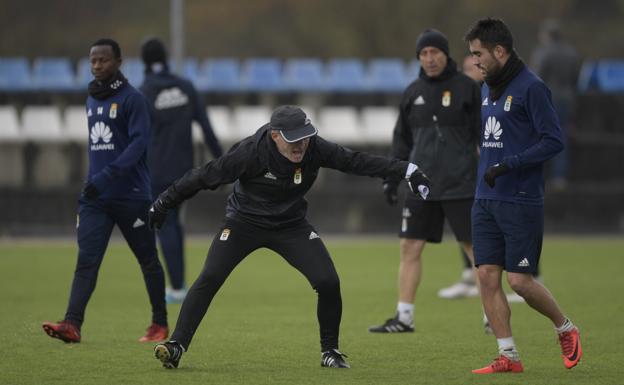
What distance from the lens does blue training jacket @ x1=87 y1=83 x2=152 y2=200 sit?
9.93 meters

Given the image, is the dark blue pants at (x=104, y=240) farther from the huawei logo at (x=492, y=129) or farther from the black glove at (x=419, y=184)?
the huawei logo at (x=492, y=129)

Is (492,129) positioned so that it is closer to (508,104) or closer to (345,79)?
(508,104)

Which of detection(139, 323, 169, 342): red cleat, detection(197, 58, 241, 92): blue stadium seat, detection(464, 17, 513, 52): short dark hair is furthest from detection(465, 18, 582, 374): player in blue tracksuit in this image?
detection(197, 58, 241, 92): blue stadium seat

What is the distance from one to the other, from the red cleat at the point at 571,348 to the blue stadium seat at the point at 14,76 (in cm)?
1798

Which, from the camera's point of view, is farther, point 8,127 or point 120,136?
point 8,127

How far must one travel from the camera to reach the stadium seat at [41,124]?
23.1 m

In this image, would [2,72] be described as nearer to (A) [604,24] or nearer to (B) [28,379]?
(A) [604,24]

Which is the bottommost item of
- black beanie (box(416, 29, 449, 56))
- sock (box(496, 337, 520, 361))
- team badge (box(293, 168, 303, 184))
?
sock (box(496, 337, 520, 361))

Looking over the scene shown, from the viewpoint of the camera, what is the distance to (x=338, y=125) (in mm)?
23797

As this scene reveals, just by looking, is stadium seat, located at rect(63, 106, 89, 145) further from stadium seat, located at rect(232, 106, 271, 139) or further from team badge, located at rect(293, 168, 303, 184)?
team badge, located at rect(293, 168, 303, 184)

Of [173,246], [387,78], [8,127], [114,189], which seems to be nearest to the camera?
[114,189]

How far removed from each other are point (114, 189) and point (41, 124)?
45.9ft

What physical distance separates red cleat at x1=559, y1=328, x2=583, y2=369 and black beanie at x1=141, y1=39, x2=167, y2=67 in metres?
6.08

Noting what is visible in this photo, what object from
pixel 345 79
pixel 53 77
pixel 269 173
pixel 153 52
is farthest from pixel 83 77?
pixel 269 173
